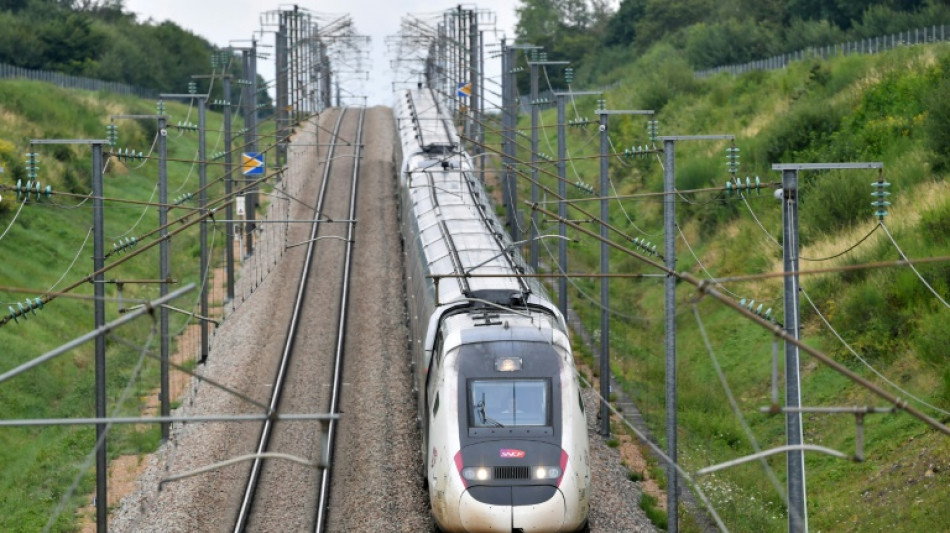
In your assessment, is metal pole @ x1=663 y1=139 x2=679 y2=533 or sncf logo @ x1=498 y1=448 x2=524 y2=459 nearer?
sncf logo @ x1=498 y1=448 x2=524 y2=459

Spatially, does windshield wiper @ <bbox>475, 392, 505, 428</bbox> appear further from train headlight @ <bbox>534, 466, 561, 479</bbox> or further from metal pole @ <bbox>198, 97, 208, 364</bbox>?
metal pole @ <bbox>198, 97, 208, 364</bbox>

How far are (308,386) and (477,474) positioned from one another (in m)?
11.5

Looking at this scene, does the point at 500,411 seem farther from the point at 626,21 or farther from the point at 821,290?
the point at 626,21

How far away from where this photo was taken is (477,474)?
18953mm

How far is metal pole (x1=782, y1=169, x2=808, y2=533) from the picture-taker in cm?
1625

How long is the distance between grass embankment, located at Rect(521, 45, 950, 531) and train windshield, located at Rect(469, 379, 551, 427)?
2952 millimetres

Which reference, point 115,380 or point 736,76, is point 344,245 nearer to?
point 115,380

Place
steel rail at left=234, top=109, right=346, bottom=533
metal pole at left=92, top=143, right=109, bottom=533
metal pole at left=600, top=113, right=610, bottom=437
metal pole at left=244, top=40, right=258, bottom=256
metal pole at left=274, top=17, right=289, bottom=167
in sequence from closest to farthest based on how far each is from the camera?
metal pole at left=92, top=143, right=109, bottom=533 < steel rail at left=234, top=109, right=346, bottom=533 < metal pole at left=600, top=113, right=610, bottom=437 < metal pole at left=244, top=40, right=258, bottom=256 < metal pole at left=274, top=17, right=289, bottom=167

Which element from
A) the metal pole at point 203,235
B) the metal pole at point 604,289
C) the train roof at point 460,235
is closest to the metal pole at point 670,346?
the train roof at point 460,235

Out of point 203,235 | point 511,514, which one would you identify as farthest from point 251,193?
point 511,514

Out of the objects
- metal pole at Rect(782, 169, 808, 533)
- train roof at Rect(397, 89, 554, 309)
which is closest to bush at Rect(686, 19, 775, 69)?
train roof at Rect(397, 89, 554, 309)

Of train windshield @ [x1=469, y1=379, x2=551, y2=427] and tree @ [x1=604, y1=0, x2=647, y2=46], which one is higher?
tree @ [x1=604, y1=0, x2=647, y2=46]

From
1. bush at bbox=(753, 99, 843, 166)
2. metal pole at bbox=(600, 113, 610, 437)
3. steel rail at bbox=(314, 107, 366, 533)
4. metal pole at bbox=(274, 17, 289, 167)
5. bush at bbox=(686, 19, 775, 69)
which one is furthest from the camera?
bush at bbox=(686, 19, 775, 69)

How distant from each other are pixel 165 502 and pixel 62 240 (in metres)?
24.3
